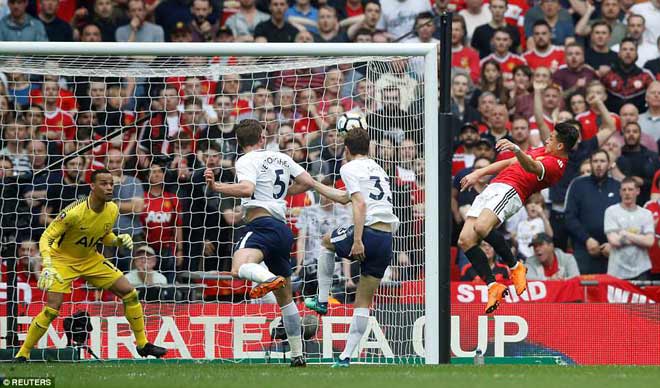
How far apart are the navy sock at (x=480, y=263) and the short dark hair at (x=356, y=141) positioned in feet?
4.56

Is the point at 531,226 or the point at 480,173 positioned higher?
the point at 480,173

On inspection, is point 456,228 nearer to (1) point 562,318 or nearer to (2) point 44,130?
(1) point 562,318

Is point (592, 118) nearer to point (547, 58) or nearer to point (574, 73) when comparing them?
point (574, 73)

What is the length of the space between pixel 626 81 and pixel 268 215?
275 inches

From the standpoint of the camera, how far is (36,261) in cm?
1384

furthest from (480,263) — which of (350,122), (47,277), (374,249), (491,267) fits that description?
(47,277)

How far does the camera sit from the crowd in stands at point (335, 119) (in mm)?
13625

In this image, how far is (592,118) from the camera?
628 inches

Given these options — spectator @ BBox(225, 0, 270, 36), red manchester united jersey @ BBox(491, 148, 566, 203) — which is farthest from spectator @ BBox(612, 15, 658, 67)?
red manchester united jersey @ BBox(491, 148, 566, 203)

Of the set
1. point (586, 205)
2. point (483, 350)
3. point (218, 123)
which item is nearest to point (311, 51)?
point (218, 123)

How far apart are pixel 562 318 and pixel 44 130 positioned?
6129 millimetres

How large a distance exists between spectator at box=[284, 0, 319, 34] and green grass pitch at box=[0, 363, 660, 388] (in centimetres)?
677

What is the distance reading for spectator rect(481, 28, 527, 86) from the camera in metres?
16.4

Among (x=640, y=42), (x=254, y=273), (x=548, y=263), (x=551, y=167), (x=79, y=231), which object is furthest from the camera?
(x=640, y=42)
